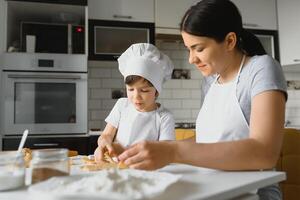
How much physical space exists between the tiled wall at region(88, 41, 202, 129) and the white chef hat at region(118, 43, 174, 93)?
1.38 m

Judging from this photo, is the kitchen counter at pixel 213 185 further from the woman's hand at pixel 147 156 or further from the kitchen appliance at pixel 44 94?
the kitchen appliance at pixel 44 94

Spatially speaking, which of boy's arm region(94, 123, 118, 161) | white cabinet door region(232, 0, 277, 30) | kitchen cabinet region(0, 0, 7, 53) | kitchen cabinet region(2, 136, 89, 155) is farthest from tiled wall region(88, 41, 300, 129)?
boy's arm region(94, 123, 118, 161)

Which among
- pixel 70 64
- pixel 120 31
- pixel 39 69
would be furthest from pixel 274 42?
pixel 39 69

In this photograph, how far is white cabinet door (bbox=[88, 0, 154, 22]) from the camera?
241cm

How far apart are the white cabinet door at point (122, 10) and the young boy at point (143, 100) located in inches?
48.7

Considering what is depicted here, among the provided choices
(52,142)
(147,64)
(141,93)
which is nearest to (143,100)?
(141,93)

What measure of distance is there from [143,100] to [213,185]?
2.32 feet

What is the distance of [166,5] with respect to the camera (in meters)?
2.59

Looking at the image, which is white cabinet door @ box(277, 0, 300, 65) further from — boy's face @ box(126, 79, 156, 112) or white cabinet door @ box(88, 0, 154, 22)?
boy's face @ box(126, 79, 156, 112)

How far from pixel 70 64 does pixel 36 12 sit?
0.57 m

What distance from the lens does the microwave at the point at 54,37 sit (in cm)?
225

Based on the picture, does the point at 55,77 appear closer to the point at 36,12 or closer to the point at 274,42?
the point at 36,12

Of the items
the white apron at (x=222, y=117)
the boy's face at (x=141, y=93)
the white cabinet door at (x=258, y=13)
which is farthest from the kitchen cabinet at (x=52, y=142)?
the white cabinet door at (x=258, y=13)

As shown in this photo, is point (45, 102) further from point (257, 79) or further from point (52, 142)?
point (257, 79)
